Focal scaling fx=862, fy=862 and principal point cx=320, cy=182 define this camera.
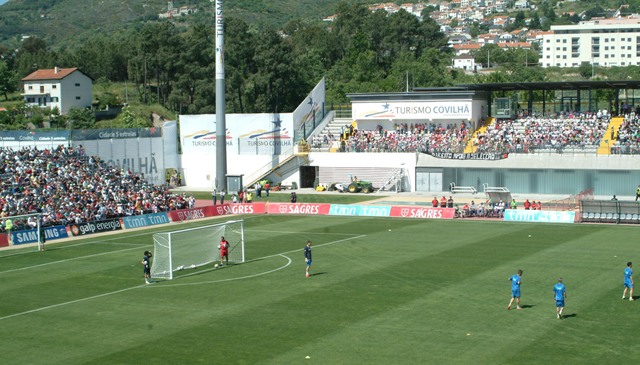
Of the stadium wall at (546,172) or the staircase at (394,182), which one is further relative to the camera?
the staircase at (394,182)

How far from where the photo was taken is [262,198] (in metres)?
76.2

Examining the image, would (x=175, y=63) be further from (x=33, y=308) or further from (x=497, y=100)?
(x=33, y=308)

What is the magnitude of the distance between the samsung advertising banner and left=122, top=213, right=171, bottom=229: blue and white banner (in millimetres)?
31271

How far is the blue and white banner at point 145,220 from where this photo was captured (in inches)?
2297

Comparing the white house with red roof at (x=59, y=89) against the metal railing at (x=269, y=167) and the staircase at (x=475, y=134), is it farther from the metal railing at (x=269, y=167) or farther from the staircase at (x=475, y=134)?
the staircase at (x=475, y=134)

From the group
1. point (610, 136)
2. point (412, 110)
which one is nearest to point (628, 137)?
point (610, 136)

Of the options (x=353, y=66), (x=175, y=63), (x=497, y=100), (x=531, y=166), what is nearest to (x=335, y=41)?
(x=353, y=66)

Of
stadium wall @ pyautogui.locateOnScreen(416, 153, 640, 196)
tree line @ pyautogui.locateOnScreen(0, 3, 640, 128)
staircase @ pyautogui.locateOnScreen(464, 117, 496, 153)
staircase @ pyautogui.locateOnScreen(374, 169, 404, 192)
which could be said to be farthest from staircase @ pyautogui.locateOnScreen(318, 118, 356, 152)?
tree line @ pyautogui.locateOnScreen(0, 3, 640, 128)

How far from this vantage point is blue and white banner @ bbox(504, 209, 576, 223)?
189ft

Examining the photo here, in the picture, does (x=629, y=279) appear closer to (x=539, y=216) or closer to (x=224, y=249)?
(x=224, y=249)

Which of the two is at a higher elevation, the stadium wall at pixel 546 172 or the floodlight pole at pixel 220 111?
the floodlight pole at pixel 220 111

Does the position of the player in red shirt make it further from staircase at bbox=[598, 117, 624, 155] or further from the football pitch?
staircase at bbox=[598, 117, 624, 155]

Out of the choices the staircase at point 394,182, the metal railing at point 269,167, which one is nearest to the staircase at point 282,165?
the metal railing at point 269,167

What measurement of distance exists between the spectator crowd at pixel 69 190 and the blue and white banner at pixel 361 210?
11.4m
